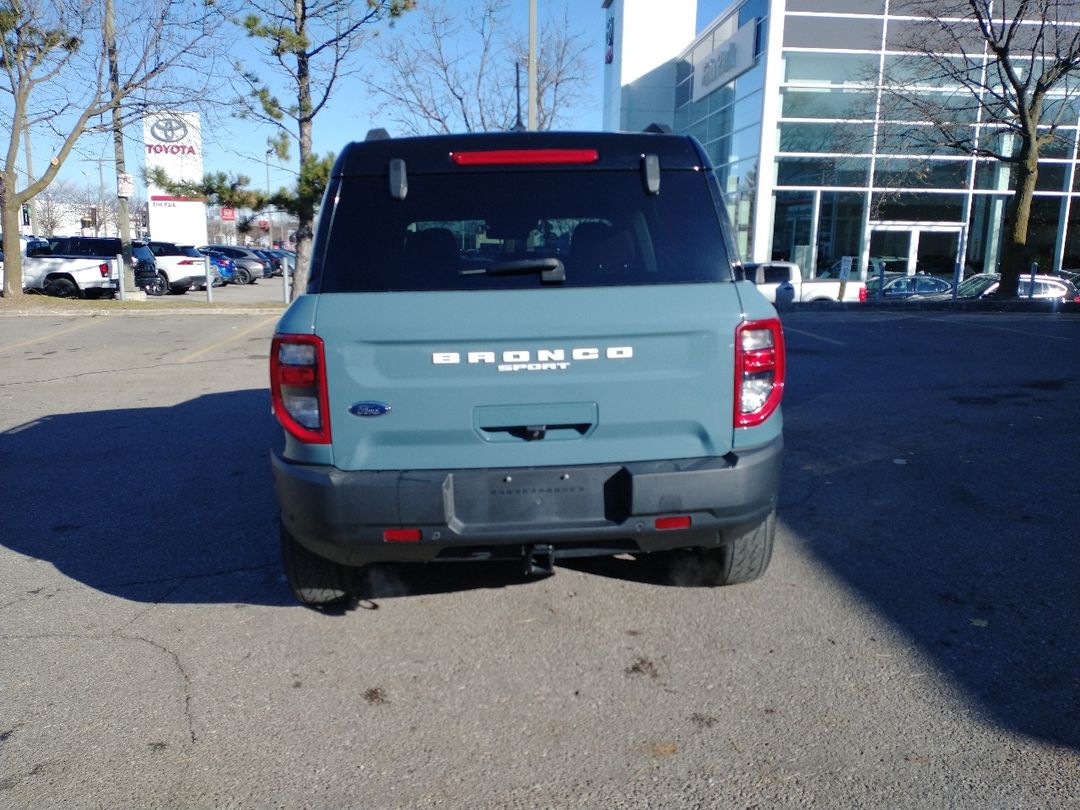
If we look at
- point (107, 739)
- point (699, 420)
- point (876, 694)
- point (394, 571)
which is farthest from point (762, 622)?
point (107, 739)

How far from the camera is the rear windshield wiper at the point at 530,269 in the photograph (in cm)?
320

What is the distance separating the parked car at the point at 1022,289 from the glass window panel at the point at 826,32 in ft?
28.5

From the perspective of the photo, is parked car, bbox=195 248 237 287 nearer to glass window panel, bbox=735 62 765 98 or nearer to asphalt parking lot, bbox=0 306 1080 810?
glass window panel, bbox=735 62 765 98

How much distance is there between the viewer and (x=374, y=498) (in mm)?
3094

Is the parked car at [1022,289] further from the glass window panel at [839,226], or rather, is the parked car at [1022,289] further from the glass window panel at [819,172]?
the glass window panel at [819,172]

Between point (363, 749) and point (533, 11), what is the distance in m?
19.4

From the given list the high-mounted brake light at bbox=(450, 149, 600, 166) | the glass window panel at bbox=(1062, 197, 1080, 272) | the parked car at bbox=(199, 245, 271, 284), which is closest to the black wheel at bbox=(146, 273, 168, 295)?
the parked car at bbox=(199, 245, 271, 284)

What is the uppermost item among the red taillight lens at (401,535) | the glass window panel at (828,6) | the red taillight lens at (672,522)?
the glass window panel at (828,6)

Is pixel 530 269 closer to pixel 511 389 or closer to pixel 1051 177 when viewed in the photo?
pixel 511 389

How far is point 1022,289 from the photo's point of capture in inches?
842

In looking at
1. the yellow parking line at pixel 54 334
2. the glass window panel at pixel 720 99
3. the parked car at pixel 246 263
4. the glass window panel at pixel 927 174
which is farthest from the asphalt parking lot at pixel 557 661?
the parked car at pixel 246 263

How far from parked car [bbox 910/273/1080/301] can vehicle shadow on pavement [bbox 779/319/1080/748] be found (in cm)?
1284

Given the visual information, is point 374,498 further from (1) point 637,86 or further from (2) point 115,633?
(1) point 637,86

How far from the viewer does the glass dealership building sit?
25844 mm
